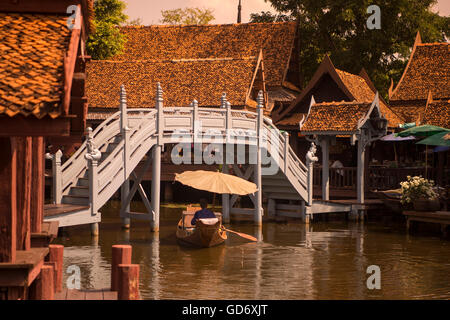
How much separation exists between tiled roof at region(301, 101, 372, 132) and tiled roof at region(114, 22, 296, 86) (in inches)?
486

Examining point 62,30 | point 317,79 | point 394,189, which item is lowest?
point 394,189

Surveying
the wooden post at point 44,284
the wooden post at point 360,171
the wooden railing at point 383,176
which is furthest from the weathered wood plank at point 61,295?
the wooden railing at point 383,176

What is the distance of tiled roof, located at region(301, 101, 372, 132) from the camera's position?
28.3 meters

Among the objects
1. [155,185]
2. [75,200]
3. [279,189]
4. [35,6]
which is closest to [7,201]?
[35,6]

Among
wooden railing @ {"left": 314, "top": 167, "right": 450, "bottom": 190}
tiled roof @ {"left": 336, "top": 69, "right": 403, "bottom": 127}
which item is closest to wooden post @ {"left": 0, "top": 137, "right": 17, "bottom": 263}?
wooden railing @ {"left": 314, "top": 167, "right": 450, "bottom": 190}

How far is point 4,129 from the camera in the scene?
7359mm

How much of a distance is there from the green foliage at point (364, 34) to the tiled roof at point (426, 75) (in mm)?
7906

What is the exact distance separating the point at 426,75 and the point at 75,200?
19884 millimetres

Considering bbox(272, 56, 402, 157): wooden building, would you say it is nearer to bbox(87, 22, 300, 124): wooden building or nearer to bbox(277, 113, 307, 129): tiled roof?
bbox(277, 113, 307, 129): tiled roof

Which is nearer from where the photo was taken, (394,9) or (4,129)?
→ (4,129)

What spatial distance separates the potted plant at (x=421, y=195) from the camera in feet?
81.3

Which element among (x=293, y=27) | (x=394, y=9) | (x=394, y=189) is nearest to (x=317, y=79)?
(x=394, y=189)
